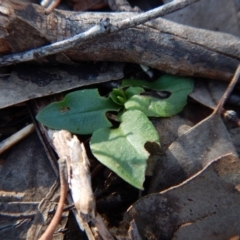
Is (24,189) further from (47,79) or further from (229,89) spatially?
(229,89)

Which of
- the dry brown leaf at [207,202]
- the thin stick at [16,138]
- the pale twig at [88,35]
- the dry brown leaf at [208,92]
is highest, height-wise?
the pale twig at [88,35]

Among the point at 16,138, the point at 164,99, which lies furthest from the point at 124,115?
the point at 16,138

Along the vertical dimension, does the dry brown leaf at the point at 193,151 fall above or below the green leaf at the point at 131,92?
below

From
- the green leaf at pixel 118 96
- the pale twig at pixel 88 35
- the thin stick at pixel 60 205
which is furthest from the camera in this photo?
the green leaf at pixel 118 96

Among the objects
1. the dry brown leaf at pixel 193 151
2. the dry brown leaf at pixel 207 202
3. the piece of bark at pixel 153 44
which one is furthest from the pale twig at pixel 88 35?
the dry brown leaf at pixel 207 202

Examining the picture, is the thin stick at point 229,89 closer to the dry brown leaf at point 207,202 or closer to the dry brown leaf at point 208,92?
the dry brown leaf at point 208,92

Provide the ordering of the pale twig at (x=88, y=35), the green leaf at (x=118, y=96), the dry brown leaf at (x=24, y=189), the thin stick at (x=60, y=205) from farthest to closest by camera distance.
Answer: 1. the green leaf at (x=118, y=96)
2. the pale twig at (x=88, y=35)
3. the dry brown leaf at (x=24, y=189)
4. the thin stick at (x=60, y=205)
